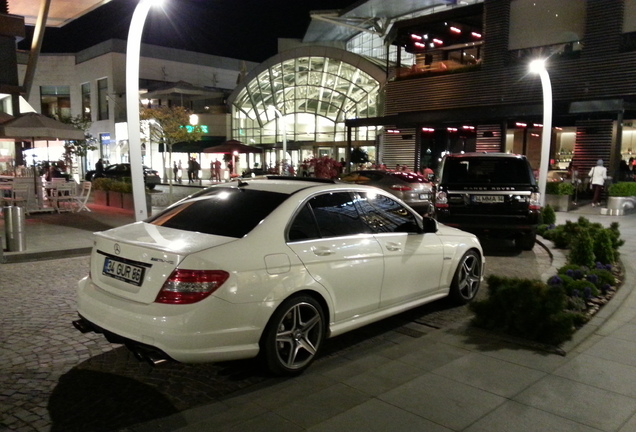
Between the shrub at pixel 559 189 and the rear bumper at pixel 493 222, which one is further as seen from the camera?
the shrub at pixel 559 189

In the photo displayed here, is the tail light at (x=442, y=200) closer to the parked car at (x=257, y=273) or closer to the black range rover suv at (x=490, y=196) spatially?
the black range rover suv at (x=490, y=196)

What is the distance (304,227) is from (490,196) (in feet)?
19.9

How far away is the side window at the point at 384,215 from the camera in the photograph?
5145mm

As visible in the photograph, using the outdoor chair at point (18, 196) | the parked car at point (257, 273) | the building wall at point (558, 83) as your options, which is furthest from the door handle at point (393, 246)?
the building wall at point (558, 83)

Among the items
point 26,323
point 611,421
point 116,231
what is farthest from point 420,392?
point 26,323

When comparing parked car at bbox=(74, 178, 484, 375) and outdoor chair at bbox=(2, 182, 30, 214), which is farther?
outdoor chair at bbox=(2, 182, 30, 214)

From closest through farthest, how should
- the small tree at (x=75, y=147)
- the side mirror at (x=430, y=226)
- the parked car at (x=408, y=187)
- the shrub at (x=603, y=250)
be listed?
the side mirror at (x=430, y=226)
the shrub at (x=603, y=250)
the parked car at (x=408, y=187)
the small tree at (x=75, y=147)

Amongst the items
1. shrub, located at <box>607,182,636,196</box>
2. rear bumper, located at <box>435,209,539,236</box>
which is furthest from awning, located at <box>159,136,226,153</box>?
rear bumper, located at <box>435,209,539,236</box>

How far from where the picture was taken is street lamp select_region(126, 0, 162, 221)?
352 inches

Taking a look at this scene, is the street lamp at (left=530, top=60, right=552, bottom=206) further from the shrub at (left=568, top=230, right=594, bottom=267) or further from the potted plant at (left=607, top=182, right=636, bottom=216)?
the shrub at (left=568, top=230, right=594, bottom=267)

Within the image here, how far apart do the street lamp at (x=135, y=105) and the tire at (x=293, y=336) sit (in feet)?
18.4

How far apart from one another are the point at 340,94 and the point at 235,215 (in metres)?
38.8

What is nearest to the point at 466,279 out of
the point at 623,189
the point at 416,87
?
the point at 623,189

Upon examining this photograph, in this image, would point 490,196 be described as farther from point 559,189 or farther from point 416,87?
point 416,87
